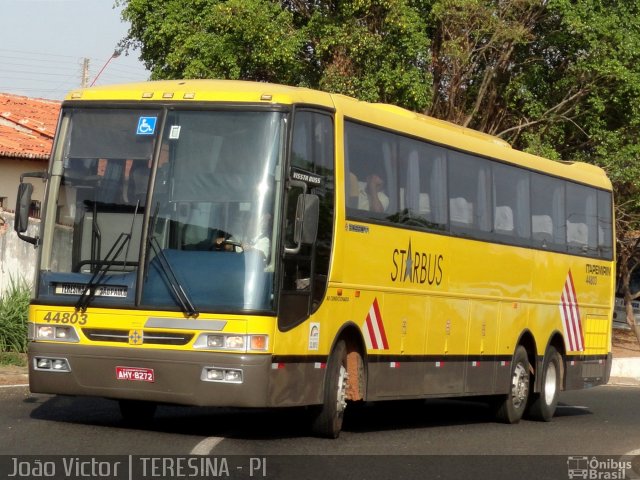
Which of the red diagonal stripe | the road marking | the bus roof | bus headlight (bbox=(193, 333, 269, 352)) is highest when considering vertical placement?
the bus roof

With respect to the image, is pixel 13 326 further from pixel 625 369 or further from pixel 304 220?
pixel 625 369

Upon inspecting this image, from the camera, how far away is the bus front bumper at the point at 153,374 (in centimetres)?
1146

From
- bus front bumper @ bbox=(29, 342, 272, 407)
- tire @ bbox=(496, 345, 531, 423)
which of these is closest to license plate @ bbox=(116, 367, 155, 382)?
bus front bumper @ bbox=(29, 342, 272, 407)

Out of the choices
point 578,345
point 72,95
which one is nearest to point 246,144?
point 72,95

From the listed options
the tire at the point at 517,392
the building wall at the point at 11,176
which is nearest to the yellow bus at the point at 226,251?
the tire at the point at 517,392

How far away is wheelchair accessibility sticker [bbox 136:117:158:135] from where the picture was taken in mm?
12195

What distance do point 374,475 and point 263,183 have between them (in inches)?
115

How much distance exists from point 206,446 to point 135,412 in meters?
2.37

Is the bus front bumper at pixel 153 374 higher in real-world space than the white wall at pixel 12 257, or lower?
lower

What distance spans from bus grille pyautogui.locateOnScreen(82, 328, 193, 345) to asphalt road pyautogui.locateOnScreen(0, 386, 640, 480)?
87 centimetres

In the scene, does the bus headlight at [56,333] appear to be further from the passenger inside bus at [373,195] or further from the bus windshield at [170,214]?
the passenger inside bus at [373,195]

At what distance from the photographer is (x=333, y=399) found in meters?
12.6

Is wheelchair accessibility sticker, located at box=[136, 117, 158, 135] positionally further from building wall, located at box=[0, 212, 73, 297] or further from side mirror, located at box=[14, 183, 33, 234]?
building wall, located at box=[0, 212, 73, 297]

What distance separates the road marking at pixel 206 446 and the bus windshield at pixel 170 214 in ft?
3.83
